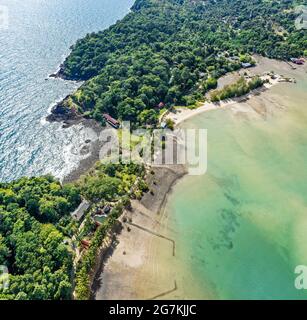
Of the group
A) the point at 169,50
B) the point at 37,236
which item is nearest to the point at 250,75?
the point at 169,50

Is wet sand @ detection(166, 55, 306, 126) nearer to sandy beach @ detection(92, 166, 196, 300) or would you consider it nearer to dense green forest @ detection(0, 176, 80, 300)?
sandy beach @ detection(92, 166, 196, 300)

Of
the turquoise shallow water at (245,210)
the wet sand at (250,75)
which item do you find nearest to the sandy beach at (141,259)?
the turquoise shallow water at (245,210)

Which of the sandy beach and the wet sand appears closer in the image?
the sandy beach

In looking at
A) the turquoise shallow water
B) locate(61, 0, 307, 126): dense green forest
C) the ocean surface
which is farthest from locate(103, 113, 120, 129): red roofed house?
the turquoise shallow water

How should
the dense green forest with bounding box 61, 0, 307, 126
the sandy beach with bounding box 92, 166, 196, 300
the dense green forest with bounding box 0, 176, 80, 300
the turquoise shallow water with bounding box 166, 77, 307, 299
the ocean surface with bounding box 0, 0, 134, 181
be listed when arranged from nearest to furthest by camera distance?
the dense green forest with bounding box 0, 176, 80, 300
the sandy beach with bounding box 92, 166, 196, 300
the turquoise shallow water with bounding box 166, 77, 307, 299
the ocean surface with bounding box 0, 0, 134, 181
the dense green forest with bounding box 61, 0, 307, 126

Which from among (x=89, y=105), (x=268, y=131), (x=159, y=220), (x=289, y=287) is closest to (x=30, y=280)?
(x=159, y=220)
